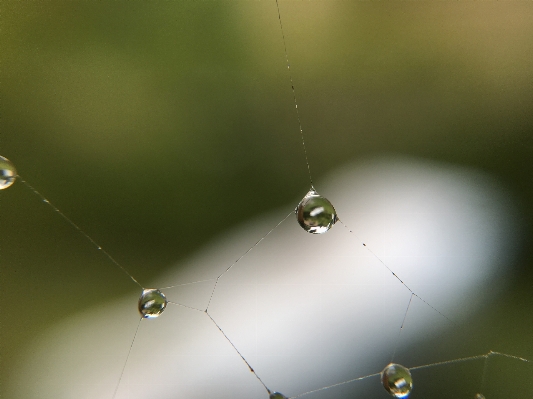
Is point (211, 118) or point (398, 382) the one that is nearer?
point (398, 382)

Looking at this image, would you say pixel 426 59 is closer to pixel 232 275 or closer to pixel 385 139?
pixel 385 139

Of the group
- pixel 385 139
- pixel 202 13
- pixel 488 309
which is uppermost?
pixel 202 13

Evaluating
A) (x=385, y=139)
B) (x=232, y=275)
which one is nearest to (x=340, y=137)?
(x=385, y=139)

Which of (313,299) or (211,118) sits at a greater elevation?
(211,118)

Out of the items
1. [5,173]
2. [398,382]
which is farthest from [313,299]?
[5,173]

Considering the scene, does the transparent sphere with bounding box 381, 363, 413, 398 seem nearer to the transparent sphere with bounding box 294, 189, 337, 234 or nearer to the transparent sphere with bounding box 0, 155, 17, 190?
the transparent sphere with bounding box 294, 189, 337, 234

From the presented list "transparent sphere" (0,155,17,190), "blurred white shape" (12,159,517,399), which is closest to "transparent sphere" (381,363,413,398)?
"blurred white shape" (12,159,517,399)

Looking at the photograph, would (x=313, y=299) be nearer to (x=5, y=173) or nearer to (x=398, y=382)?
(x=398, y=382)
